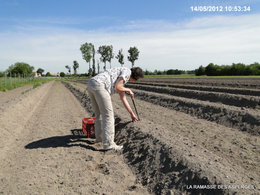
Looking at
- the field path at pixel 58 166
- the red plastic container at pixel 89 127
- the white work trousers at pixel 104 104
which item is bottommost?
the field path at pixel 58 166

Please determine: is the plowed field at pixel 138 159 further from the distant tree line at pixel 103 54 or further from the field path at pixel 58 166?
the distant tree line at pixel 103 54

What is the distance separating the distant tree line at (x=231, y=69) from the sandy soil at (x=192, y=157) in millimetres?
43421

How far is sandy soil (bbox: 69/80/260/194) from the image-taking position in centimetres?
288

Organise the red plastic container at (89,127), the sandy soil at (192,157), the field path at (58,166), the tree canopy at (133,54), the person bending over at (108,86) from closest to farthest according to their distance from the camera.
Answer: the sandy soil at (192,157) → the field path at (58,166) → the person bending over at (108,86) → the red plastic container at (89,127) → the tree canopy at (133,54)

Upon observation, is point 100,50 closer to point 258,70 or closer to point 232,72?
point 232,72

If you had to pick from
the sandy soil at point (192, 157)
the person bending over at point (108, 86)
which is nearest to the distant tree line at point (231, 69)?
the sandy soil at point (192, 157)

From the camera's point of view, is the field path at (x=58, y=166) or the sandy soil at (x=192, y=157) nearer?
the sandy soil at (x=192, y=157)

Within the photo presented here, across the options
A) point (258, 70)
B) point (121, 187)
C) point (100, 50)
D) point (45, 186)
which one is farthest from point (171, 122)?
point (100, 50)

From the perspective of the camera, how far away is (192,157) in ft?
11.2

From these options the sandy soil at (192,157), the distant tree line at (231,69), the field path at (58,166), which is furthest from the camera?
the distant tree line at (231,69)

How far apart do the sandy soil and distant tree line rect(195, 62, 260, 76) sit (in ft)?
142

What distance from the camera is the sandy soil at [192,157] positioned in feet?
9.43

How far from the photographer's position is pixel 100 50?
80375 mm

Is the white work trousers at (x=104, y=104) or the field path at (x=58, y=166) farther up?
the white work trousers at (x=104, y=104)
